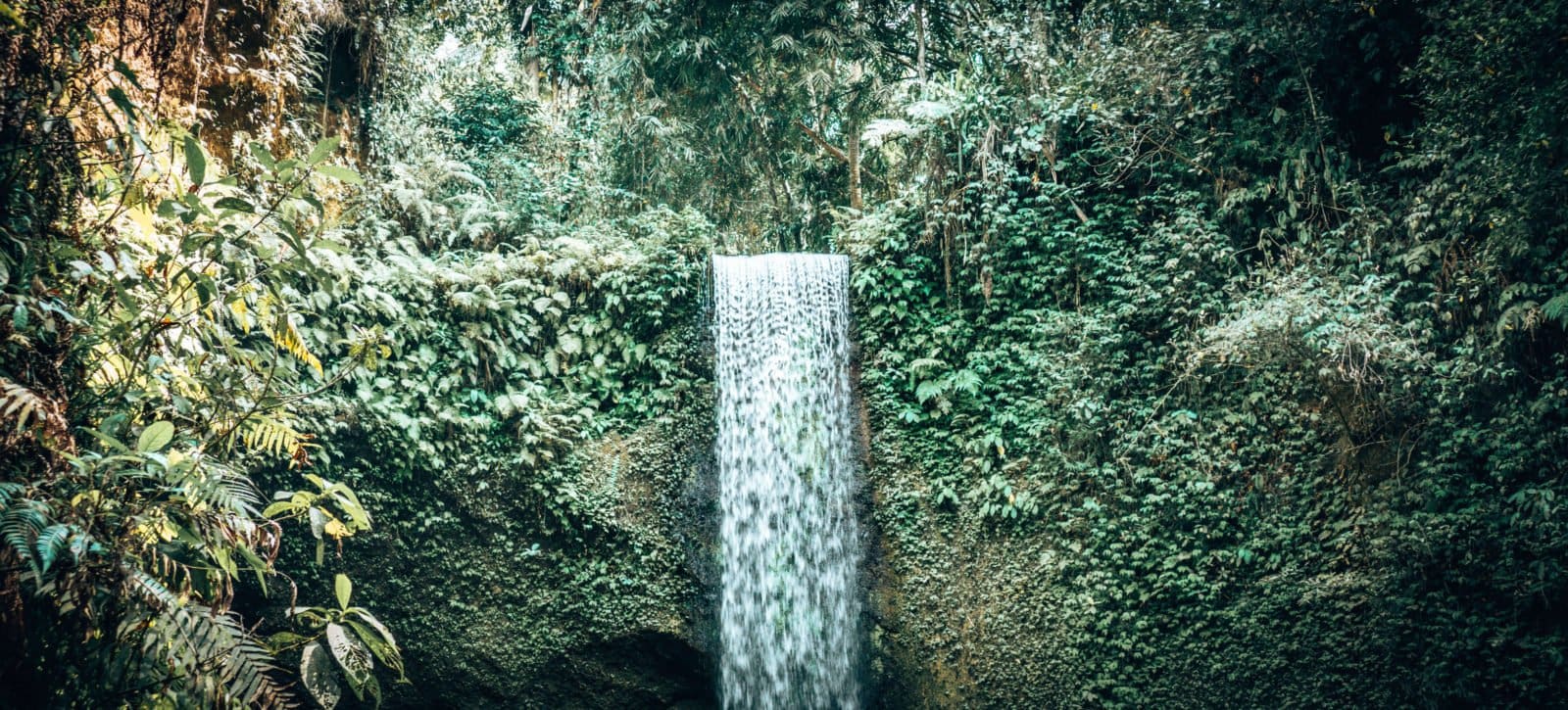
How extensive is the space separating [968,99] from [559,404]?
16.3 ft

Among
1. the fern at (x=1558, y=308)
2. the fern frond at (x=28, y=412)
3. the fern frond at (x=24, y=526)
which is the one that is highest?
the fern at (x=1558, y=308)

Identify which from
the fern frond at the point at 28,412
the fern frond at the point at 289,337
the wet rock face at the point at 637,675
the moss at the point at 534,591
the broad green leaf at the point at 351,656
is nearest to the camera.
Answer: the fern frond at the point at 28,412

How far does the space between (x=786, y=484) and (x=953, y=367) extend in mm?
1921

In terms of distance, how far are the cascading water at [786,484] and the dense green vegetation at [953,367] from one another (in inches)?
10.6

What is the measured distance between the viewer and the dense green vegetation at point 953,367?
360 centimetres

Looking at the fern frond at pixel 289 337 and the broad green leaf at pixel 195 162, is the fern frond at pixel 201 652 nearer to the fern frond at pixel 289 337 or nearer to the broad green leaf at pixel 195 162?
the fern frond at pixel 289 337

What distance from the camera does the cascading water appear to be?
7453 millimetres

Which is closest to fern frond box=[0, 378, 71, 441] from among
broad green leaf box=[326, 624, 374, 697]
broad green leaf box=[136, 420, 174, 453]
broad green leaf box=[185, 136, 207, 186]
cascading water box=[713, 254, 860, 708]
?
broad green leaf box=[136, 420, 174, 453]

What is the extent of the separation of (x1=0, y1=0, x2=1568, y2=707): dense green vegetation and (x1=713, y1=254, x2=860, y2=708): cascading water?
0.89 ft

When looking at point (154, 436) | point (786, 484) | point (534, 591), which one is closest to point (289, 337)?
point (154, 436)

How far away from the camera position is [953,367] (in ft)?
25.5

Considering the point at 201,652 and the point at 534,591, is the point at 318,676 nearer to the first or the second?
the point at 201,652

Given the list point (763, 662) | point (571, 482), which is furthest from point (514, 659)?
point (763, 662)

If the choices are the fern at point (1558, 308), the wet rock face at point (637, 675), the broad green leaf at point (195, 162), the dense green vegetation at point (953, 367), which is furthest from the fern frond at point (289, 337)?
the fern at point (1558, 308)
